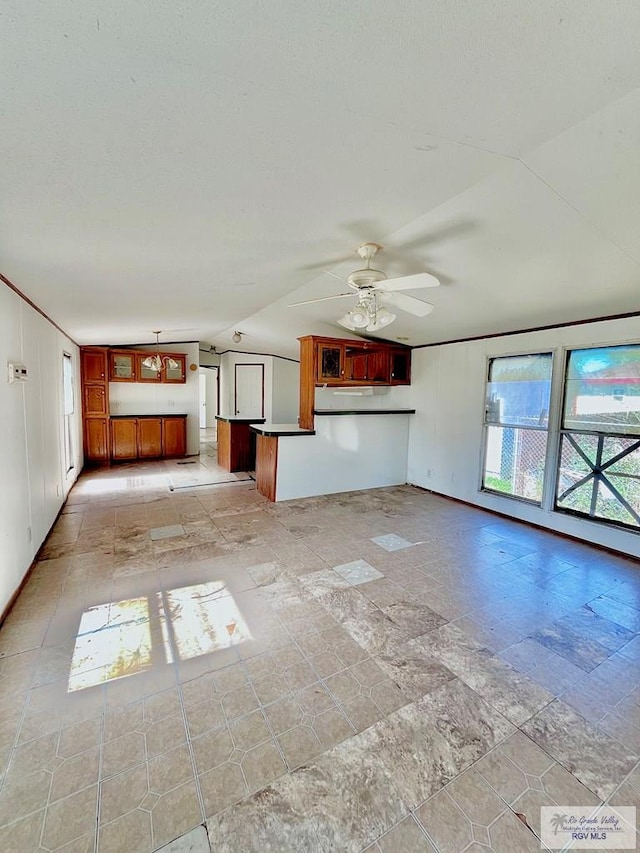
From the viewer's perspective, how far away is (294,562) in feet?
10.3

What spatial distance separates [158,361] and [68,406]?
6.65 feet

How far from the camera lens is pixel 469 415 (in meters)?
4.86

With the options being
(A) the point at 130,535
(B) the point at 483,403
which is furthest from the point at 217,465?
(B) the point at 483,403

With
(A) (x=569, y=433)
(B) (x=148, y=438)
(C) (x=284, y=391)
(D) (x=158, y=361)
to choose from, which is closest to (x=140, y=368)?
(D) (x=158, y=361)

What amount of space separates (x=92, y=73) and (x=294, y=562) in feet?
10.1

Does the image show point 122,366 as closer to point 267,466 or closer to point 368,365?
point 267,466

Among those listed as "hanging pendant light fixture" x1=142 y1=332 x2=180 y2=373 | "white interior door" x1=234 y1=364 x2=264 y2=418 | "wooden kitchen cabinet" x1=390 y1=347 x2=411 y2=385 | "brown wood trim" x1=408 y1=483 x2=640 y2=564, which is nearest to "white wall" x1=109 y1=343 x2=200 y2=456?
"hanging pendant light fixture" x1=142 y1=332 x2=180 y2=373

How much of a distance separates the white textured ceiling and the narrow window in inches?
97.3

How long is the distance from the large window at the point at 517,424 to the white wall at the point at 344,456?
4.85 feet

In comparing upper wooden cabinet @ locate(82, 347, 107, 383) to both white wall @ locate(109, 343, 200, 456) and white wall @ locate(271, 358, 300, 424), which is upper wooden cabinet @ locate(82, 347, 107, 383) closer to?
white wall @ locate(109, 343, 200, 456)

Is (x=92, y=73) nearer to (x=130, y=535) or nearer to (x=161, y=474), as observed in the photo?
(x=130, y=535)

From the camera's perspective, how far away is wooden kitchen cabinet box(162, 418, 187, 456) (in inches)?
288

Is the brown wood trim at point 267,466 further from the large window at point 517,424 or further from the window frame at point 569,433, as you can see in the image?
the window frame at point 569,433

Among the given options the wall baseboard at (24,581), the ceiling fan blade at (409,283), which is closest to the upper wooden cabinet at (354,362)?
the ceiling fan blade at (409,283)
